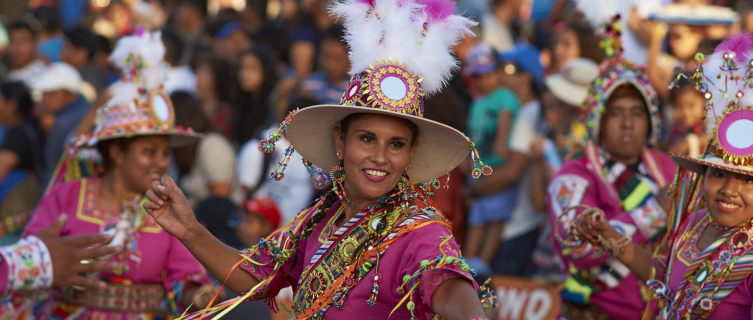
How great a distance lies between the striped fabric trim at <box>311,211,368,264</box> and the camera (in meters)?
2.94

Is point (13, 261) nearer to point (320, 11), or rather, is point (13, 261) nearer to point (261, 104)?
point (261, 104)

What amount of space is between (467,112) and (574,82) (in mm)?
1073

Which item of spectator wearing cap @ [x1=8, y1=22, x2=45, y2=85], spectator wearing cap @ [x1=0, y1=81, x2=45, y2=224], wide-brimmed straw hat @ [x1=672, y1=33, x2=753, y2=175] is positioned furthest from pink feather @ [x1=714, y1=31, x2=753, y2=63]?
spectator wearing cap @ [x1=8, y1=22, x2=45, y2=85]

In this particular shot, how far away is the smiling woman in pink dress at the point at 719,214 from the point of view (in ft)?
10.00

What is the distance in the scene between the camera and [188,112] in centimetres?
652

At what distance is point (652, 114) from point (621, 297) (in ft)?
3.78

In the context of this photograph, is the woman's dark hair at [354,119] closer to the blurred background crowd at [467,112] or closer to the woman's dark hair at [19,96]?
the blurred background crowd at [467,112]

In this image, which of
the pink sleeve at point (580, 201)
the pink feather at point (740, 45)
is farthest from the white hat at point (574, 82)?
the pink feather at point (740, 45)

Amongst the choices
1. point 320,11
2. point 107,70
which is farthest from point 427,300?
point 107,70

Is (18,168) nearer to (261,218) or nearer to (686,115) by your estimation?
(261,218)

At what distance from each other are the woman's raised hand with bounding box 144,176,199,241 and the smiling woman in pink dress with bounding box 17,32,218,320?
1.30 m

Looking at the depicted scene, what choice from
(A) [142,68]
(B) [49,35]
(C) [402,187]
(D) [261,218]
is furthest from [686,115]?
(B) [49,35]

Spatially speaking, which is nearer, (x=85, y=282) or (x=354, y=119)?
(x=354, y=119)

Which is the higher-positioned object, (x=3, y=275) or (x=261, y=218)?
(x=261, y=218)
